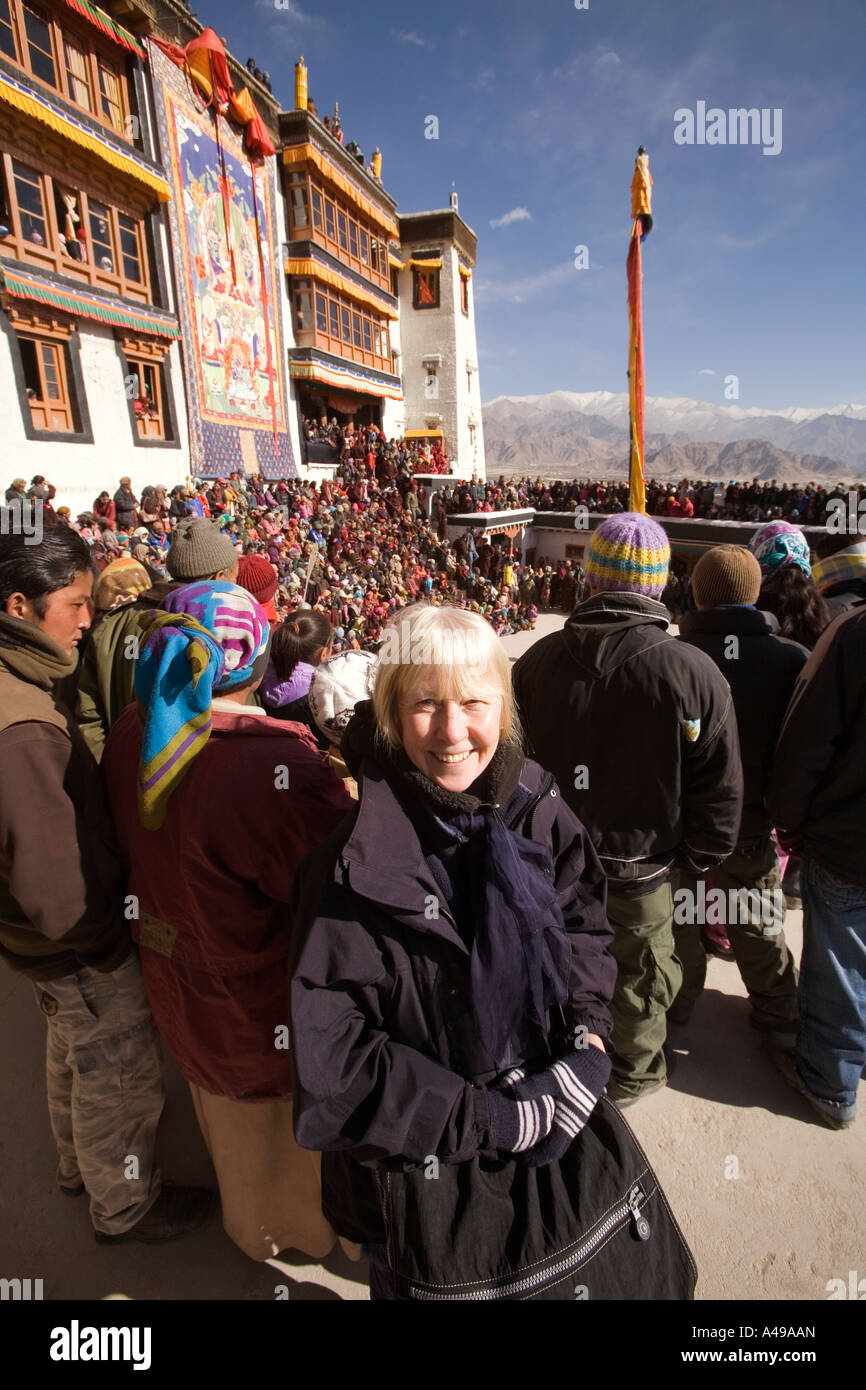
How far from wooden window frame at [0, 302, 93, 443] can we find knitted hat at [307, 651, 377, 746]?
11.3m

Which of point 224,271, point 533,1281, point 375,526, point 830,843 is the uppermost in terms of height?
point 224,271

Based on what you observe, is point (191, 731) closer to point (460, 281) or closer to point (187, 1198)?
point (187, 1198)

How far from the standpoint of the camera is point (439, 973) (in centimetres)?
134

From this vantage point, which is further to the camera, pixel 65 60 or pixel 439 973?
pixel 65 60

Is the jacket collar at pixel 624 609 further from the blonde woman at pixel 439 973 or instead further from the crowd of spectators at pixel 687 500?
the crowd of spectators at pixel 687 500

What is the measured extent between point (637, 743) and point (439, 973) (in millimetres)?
1204

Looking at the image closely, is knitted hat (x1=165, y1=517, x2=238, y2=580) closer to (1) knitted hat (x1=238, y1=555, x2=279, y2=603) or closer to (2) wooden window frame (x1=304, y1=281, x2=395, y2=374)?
(1) knitted hat (x1=238, y1=555, x2=279, y2=603)

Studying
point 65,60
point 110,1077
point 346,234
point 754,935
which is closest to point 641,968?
point 754,935

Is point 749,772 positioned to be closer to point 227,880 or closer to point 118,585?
point 227,880

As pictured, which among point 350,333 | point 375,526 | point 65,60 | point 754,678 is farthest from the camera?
point 350,333

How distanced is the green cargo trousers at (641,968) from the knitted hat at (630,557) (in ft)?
3.74

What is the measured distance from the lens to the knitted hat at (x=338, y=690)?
2330 mm

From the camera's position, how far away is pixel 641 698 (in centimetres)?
216

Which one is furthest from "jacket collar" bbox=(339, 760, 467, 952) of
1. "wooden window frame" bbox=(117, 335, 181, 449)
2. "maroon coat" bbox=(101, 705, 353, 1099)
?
"wooden window frame" bbox=(117, 335, 181, 449)
